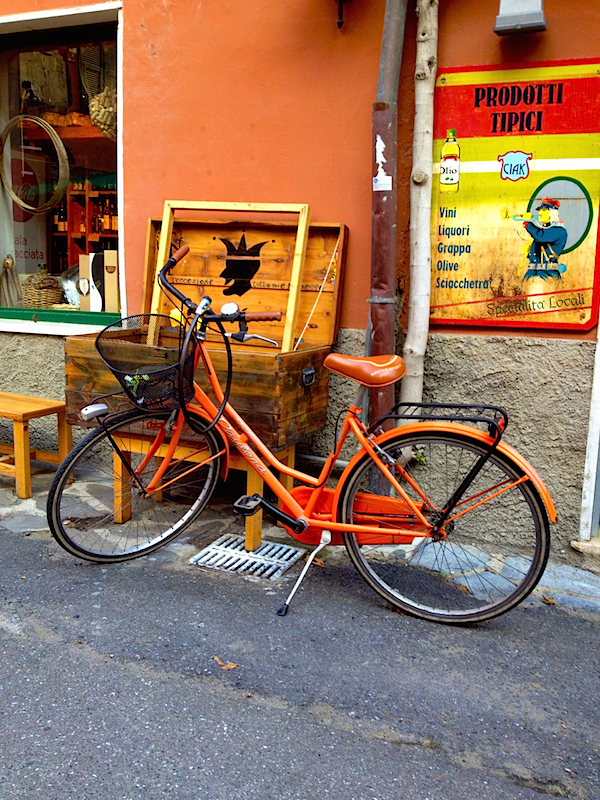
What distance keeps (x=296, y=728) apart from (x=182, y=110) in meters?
3.92

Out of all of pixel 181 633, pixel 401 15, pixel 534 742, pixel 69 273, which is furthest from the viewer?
pixel 69 273

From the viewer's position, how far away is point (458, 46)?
3.96 meters

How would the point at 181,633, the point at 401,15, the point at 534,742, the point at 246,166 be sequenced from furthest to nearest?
the point at 246,166, the point at 401,15, the point at 181,633, the point at 534,742

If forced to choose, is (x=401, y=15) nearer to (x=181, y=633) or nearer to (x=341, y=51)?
(x=341, y=51)

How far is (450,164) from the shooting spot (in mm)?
4023

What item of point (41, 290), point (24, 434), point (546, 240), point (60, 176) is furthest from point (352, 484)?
point (60, 176)

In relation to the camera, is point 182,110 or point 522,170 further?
point 182,110

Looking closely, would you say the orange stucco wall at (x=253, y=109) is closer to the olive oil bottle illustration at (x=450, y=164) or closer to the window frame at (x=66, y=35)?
the window frame at (x=66, y=35)

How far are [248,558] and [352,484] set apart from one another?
2.98 feet

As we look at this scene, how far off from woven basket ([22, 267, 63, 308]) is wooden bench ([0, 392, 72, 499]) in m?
0.99

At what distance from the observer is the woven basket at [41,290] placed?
5914 mm

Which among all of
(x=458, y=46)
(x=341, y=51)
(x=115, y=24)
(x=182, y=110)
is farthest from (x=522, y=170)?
(x=115, y=24)

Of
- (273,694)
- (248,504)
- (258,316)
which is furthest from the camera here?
(248,504)

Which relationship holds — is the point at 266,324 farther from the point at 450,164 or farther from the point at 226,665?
the point at 226,665
